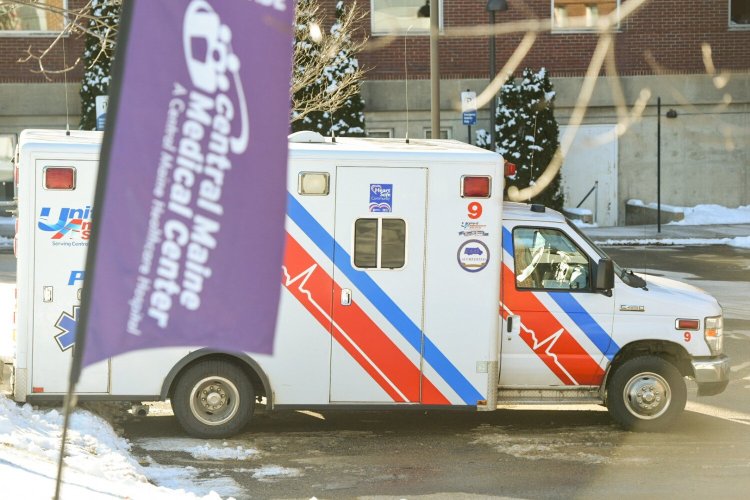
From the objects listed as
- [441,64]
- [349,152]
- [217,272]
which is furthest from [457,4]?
[217,272]

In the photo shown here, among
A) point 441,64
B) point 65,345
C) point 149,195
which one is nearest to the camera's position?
point 149,195

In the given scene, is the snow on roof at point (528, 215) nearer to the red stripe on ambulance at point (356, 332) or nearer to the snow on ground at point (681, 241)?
the red stripe on ambulance at point (356, 332)

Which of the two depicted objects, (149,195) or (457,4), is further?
(457,4)

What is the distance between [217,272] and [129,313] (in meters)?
0.34

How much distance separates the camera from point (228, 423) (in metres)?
9.25

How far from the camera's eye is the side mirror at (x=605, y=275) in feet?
30.8

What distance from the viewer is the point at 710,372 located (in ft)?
31.7

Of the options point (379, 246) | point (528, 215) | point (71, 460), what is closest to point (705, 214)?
point (528, 215)

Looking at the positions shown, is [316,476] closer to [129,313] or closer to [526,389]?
[526,389]

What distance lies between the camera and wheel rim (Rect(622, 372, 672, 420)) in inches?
380

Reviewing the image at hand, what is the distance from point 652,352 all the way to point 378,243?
8.12 feet

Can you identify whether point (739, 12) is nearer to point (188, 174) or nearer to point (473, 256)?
point (473, 256)

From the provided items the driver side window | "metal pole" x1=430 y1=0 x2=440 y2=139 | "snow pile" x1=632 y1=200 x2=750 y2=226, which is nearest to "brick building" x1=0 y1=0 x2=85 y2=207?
"metal pole" x1=430 y1=0 x2=440 y2=139

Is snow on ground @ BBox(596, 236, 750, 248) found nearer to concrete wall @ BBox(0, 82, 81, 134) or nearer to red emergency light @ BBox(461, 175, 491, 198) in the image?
concrete wall @ BBox(0, 82, 81, 134)
